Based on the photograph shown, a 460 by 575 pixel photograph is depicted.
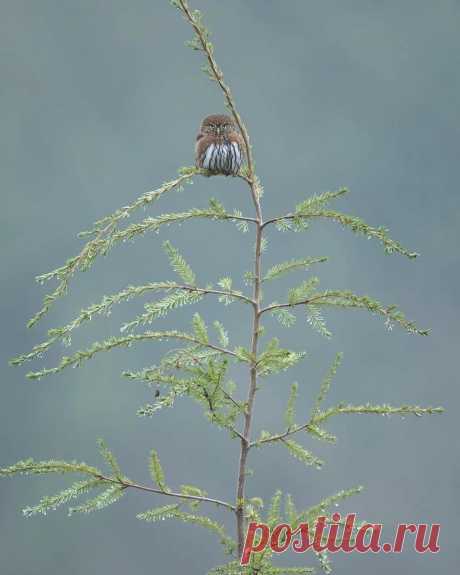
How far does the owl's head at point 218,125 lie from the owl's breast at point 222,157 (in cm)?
7

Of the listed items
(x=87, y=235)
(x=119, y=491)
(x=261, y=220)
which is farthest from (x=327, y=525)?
(x=87, y=235)

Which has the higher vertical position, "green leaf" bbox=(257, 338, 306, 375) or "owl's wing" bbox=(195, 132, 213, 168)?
"owl's wing" bbox=(195, 132, 213, 168)

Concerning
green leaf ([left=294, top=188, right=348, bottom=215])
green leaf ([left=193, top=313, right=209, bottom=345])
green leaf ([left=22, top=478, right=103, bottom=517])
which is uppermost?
green leaf ([left=294, top=188, right=348, bottom=215])

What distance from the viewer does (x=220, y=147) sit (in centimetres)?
362

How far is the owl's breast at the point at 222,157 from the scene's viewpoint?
361 cm

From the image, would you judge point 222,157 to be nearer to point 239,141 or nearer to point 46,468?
point 239,141

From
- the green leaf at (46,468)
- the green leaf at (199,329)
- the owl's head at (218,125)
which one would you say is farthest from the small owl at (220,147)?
the green leaf at (46,468)

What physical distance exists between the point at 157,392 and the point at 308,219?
1104 millimetres

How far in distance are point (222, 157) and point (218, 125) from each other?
0.20m

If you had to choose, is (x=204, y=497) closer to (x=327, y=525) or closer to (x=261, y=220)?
(x=327, y=525)

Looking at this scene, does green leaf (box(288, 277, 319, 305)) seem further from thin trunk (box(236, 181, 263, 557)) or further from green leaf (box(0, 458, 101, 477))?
green leaf (box(0, 458, 101, 477))

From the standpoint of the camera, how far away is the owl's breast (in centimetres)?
361

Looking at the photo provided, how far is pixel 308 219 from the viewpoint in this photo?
3689 millimetres

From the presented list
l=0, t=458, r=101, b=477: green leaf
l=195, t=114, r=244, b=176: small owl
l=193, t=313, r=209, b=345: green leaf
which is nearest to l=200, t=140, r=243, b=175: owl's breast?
l=195, t=114, r=244, b=176: small owl
